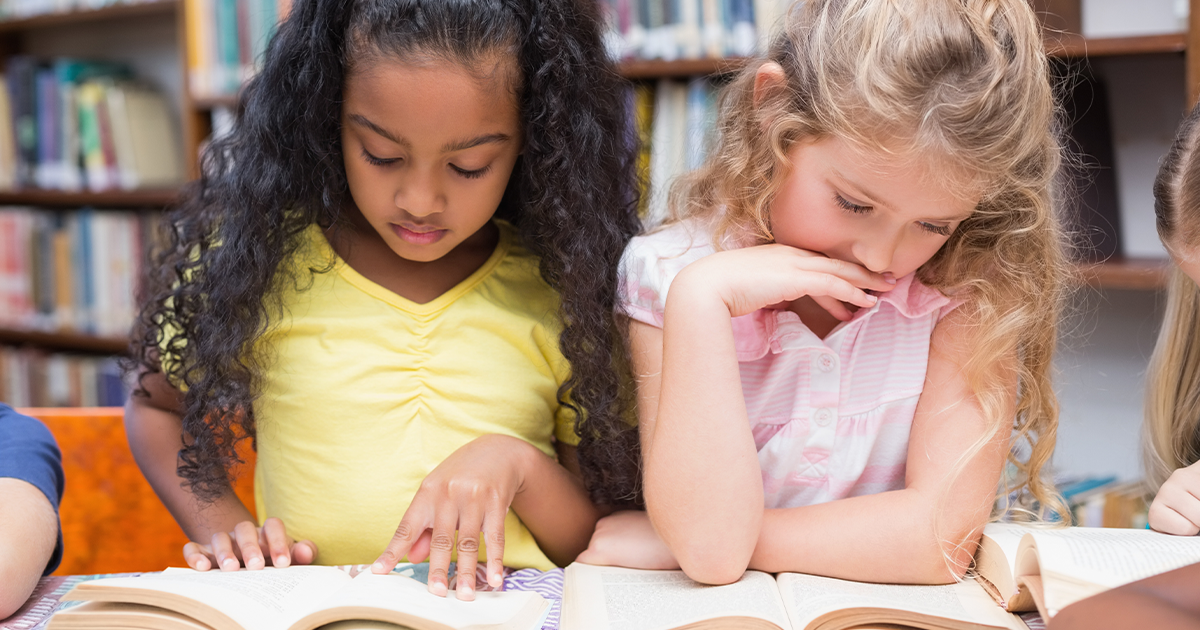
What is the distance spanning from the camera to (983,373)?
81cm

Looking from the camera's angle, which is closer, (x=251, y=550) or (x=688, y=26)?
(x=251, y=550)

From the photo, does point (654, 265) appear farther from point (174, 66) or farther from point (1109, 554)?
point (174, 66)

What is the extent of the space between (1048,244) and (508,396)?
525 mm

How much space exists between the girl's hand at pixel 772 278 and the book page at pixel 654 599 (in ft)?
0.75

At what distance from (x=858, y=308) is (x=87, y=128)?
2.06 m

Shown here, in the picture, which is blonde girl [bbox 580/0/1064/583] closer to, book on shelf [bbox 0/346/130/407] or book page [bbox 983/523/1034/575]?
book page [bbox 983/523/1034/575]

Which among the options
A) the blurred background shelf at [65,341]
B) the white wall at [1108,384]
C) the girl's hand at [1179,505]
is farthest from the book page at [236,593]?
the blurred background shelf at [65,341]

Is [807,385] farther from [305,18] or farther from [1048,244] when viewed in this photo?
[305,18]

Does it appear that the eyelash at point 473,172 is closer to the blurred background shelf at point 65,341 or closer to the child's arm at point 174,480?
the child's arm at point 174,480

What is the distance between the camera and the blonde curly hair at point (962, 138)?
73cm

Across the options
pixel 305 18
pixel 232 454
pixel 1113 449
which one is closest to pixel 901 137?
pixel 305 18

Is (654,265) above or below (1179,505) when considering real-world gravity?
above

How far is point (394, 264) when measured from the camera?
37.7 inches

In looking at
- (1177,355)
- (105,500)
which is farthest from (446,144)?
(1177,355)
